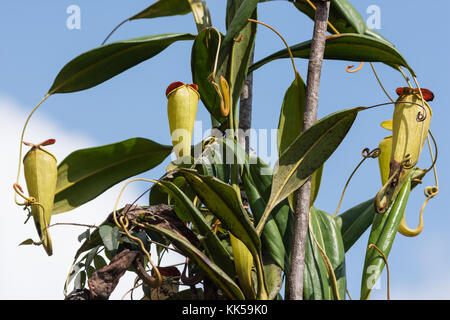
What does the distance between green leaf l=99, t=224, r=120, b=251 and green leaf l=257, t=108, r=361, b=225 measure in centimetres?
31

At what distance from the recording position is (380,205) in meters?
1.23

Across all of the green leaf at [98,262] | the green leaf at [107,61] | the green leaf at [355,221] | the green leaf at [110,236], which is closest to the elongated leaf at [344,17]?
the green leaf at [107,61]

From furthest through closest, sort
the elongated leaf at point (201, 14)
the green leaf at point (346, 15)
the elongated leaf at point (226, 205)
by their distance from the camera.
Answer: the elongated leaf at point (201, 14) → the green leaf at point (346, 15) → the elongated leaf at point (226, 205)

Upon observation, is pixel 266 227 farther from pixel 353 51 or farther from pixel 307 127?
pixel 353 51

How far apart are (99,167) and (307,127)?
20.3 inches

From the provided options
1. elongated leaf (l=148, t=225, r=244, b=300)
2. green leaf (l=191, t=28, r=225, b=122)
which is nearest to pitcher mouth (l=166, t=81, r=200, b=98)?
green leaf (l=191, t=28, r=225, b=122)

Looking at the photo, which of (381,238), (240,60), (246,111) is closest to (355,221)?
(381,238)

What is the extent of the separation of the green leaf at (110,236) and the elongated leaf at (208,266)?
86mm

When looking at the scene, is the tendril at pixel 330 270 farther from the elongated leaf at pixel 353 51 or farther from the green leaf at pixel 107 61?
the green leaf at pixel 107 61

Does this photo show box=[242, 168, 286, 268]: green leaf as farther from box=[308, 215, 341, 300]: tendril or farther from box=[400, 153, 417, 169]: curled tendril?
box=[400, 153, 417, 169]: curled tendril

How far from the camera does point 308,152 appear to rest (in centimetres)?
121

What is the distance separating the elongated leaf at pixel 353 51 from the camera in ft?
4.32

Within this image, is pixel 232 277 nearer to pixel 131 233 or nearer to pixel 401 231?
pixel 131 233

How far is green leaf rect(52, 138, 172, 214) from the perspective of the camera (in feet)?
4.70
